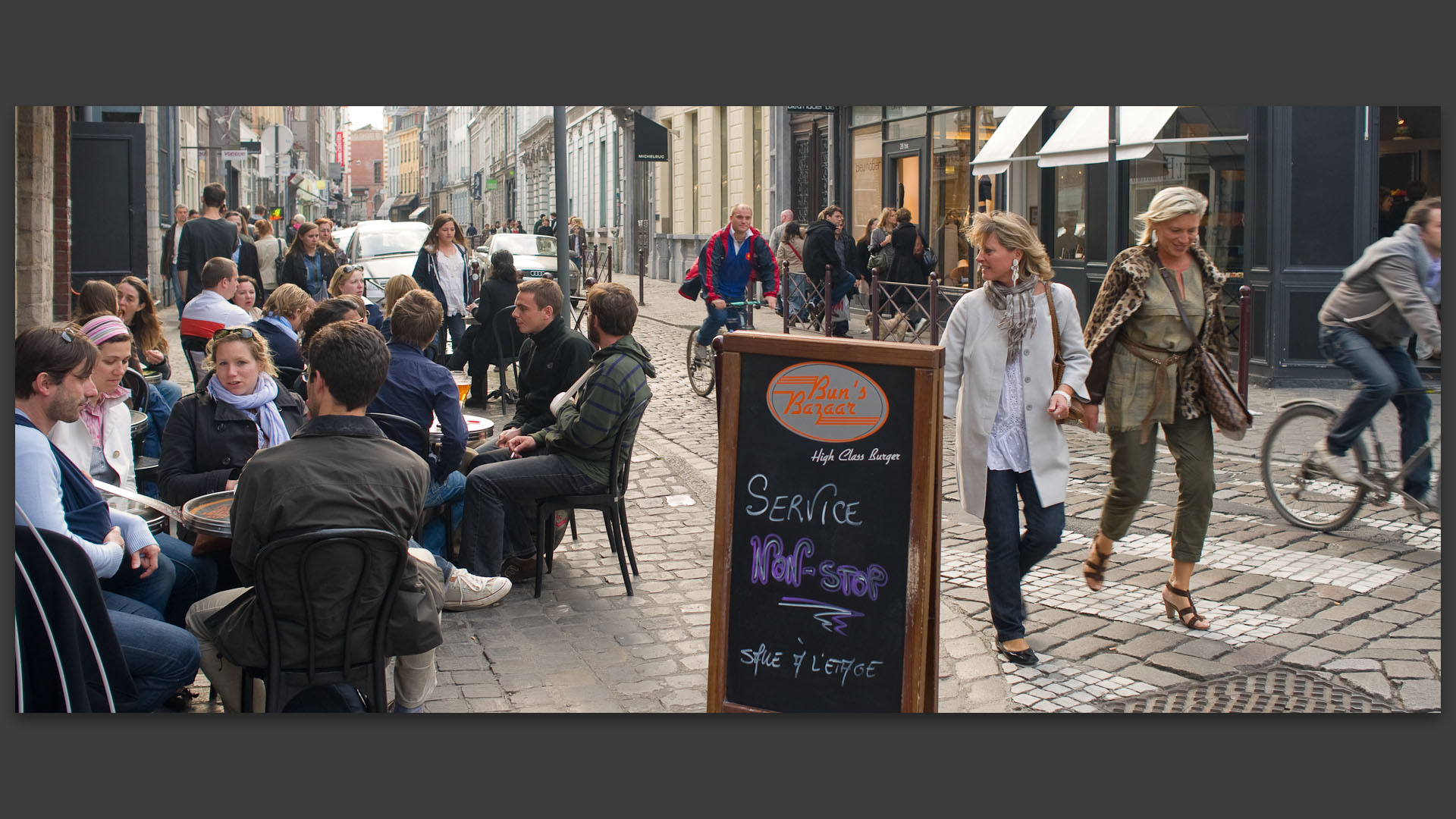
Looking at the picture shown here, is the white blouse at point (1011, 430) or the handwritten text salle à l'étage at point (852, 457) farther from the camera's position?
the white blouse at point (1011, 430)

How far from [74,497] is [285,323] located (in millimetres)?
3761

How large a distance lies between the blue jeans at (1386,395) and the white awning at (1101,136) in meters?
5.23

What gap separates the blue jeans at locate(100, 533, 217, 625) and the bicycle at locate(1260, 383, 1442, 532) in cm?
530

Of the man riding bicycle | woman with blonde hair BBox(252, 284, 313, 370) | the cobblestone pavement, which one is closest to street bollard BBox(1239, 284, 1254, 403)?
the cobblestone pavement

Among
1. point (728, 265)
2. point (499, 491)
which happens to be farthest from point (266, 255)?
point (499, 491)

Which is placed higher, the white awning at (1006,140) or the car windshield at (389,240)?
the white awning at (1006,140)

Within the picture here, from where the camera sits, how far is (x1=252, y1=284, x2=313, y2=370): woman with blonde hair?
753 centimetres

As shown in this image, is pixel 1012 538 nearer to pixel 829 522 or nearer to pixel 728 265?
pixel 829 522

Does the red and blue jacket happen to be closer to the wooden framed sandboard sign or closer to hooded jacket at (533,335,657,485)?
hooded jacket at (533,335,657,485)

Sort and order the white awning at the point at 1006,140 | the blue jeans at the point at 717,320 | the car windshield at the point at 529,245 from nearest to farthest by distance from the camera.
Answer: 1. the blue jeans at the point at 717,320
2. the white awning at the point at 1006,140
3. the car windshield at the point at 529,245

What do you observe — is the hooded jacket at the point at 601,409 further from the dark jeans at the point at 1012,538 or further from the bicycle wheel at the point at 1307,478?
the bicycle wheel at the point at 1307,478

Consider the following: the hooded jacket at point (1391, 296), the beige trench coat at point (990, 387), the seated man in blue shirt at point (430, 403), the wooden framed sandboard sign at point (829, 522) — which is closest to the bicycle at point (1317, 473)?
the hooded jacket at point (1391, 296)

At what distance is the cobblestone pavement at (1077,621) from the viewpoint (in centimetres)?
473

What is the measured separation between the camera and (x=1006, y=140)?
15.5 meters
